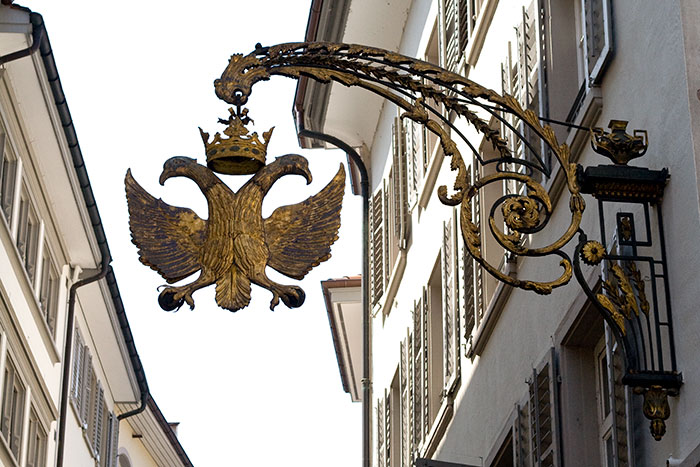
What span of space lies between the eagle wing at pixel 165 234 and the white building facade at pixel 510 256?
7.03ft

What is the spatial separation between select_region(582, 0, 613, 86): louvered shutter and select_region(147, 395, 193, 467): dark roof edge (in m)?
19.8

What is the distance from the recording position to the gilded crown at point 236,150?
7.03 m

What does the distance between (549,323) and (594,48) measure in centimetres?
196

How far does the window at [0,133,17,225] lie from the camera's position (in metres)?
17.8

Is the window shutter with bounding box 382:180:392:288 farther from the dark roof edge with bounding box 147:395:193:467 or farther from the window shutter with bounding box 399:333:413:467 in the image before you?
the dark roof edge with bounding box 147:395:193:467

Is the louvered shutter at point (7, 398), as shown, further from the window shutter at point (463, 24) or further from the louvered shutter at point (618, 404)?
the louvered shutter at point (618, 404)

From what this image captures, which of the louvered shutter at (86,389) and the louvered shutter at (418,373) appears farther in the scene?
the louvered shutter at (86,389)

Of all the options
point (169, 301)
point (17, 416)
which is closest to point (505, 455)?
point (169, 301)

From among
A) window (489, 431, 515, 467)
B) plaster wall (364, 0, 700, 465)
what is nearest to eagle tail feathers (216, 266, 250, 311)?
plaster wall (364, 0, 700, 465)

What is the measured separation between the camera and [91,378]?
25.1 m

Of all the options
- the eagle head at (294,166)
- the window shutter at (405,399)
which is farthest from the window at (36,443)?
the eagle head at (294,166)

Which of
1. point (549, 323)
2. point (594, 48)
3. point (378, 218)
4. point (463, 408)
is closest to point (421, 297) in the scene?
point (463, 408)

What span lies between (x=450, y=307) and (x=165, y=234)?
804cm

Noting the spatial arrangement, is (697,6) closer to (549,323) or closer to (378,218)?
(549,323)
